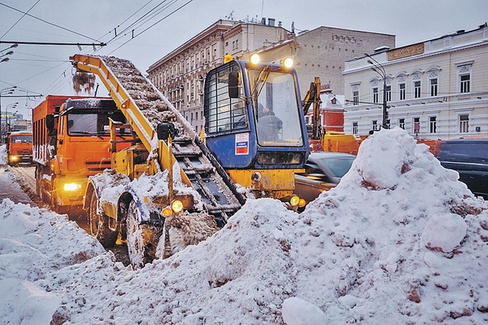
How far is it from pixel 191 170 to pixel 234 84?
1493mm

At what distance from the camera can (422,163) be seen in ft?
14.1

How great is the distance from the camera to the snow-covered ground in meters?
3.18

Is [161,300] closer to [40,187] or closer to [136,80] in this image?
[136,80]

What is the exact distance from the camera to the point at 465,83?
114ft

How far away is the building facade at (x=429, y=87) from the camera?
3359 centimetres

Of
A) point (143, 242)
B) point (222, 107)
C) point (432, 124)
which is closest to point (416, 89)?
point (432, 124)

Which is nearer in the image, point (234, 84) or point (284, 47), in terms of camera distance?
point (234, 84)

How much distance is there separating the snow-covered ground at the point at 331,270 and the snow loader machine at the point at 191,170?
0.87 meters

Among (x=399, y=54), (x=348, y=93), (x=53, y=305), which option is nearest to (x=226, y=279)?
(x=53, y=305)

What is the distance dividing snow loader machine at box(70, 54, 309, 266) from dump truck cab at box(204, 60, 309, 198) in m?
0.02

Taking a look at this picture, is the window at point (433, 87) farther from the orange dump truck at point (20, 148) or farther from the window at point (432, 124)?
the orange dump truck at point (20, 148)

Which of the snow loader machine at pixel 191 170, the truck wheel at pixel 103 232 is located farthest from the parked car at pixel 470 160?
the truck wheel at pixel 103 232

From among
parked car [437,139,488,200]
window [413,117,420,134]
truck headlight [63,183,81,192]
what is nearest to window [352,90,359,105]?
window [413,117,420,134]

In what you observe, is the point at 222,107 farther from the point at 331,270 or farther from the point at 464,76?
the point at 464,76
